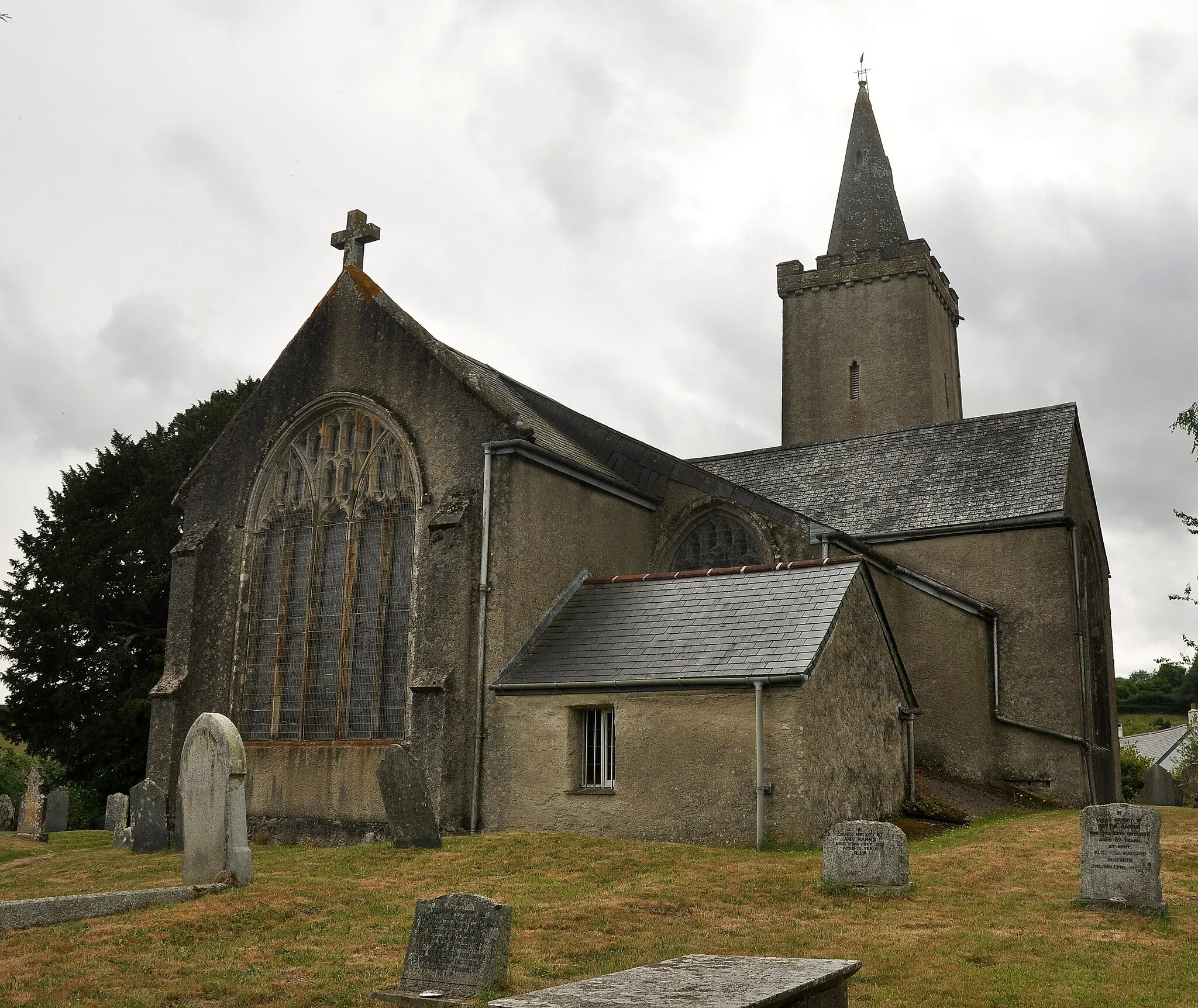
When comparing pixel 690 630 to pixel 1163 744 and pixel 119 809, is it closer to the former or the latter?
pixel 119 809

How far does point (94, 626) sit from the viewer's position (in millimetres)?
31125

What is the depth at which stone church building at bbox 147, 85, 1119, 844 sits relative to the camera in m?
16.7

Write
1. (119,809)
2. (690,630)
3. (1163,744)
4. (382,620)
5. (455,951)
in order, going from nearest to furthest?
1. (455,951)
2. (690,630)
3. (382,620)
4. (119,809)
5. (1163,744)

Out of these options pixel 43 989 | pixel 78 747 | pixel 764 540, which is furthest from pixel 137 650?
pixel 43 989

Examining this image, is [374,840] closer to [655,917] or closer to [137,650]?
[655,917]

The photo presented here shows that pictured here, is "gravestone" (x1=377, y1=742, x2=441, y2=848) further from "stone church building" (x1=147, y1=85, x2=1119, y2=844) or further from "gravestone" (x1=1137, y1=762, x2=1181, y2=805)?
"gravestone" (x1=1137, y1=762, x2=1181, y2=805)

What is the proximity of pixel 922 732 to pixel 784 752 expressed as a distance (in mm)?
8666

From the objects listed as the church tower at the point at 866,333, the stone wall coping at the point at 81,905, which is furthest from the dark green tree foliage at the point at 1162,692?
the stone wall coping at the point at 81,905

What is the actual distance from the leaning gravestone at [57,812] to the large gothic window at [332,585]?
987cm

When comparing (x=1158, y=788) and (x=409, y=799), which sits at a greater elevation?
(x=409, y=799)

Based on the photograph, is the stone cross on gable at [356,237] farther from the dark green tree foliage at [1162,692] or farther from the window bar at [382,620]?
the dark green tree foliage at [1162,692]

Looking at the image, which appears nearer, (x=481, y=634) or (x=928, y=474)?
(x=481, y=634)

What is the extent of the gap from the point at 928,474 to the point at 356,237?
14.3 m

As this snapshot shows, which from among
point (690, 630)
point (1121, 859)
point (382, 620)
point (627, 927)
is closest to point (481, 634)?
point (382, 620)
